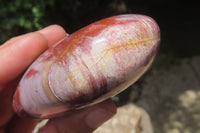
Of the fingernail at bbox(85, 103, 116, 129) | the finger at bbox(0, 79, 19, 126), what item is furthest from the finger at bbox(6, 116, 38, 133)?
the fingernail at bbox(85, 103, 116, 129)

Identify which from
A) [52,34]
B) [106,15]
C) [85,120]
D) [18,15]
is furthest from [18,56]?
[106,15]

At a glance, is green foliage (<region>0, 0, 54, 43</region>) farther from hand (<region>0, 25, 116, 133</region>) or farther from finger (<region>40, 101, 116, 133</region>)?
finger (<region>40, 101, 116, 133</region>)

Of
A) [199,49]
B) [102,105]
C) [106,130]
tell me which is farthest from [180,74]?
[102,105]

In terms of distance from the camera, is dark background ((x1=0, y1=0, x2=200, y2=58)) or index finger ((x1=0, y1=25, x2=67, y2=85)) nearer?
index finger ((x1=0, y1=25, x2=67, y2=85))

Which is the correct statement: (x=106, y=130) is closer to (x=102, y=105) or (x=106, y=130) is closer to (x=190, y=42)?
(x=102, y=105)

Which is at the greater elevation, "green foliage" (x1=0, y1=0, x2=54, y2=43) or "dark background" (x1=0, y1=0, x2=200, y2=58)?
"green foliage" (x1=0, y1=0, x2=54, y2=43)

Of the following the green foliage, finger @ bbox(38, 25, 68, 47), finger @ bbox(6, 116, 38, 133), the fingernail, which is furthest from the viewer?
the green foliage

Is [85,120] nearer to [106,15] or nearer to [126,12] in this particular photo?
[106,15]
